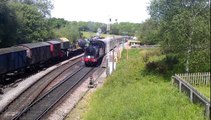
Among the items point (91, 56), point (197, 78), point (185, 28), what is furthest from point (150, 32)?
point (185, 28)

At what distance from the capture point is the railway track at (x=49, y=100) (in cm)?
1845

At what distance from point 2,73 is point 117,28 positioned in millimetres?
100976

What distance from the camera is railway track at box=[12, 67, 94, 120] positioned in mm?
18445

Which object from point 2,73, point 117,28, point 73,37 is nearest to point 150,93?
point 2,73

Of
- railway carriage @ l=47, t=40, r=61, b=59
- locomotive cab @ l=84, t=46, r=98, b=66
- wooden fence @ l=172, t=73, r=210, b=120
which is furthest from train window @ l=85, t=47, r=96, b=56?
wooden fence @ l=172, t=73, r=210, b=120

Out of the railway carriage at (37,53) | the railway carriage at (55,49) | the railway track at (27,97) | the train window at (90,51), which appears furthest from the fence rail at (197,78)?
the railway carriage at (55,49)

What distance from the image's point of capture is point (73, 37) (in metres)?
86.4

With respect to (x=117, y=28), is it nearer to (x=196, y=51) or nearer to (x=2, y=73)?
(x=2, y=73)

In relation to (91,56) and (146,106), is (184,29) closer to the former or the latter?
(146,106)

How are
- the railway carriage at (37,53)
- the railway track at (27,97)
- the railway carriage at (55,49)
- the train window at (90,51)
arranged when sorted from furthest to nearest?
the railway carriage at (55,49), the train window at (90,51), the railway carriage at (37,53), the railway track at (27,97)

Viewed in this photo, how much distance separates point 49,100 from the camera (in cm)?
2223

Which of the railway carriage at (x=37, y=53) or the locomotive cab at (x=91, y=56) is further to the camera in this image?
the locomotive cab at (x=91, y=56)

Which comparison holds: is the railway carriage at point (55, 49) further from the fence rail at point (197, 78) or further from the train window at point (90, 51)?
the fence rail at point (197, 78)

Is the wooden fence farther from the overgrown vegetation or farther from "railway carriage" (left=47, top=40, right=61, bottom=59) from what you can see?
"railway carriage" (left=47, top=40, right=61, bottom=59)
